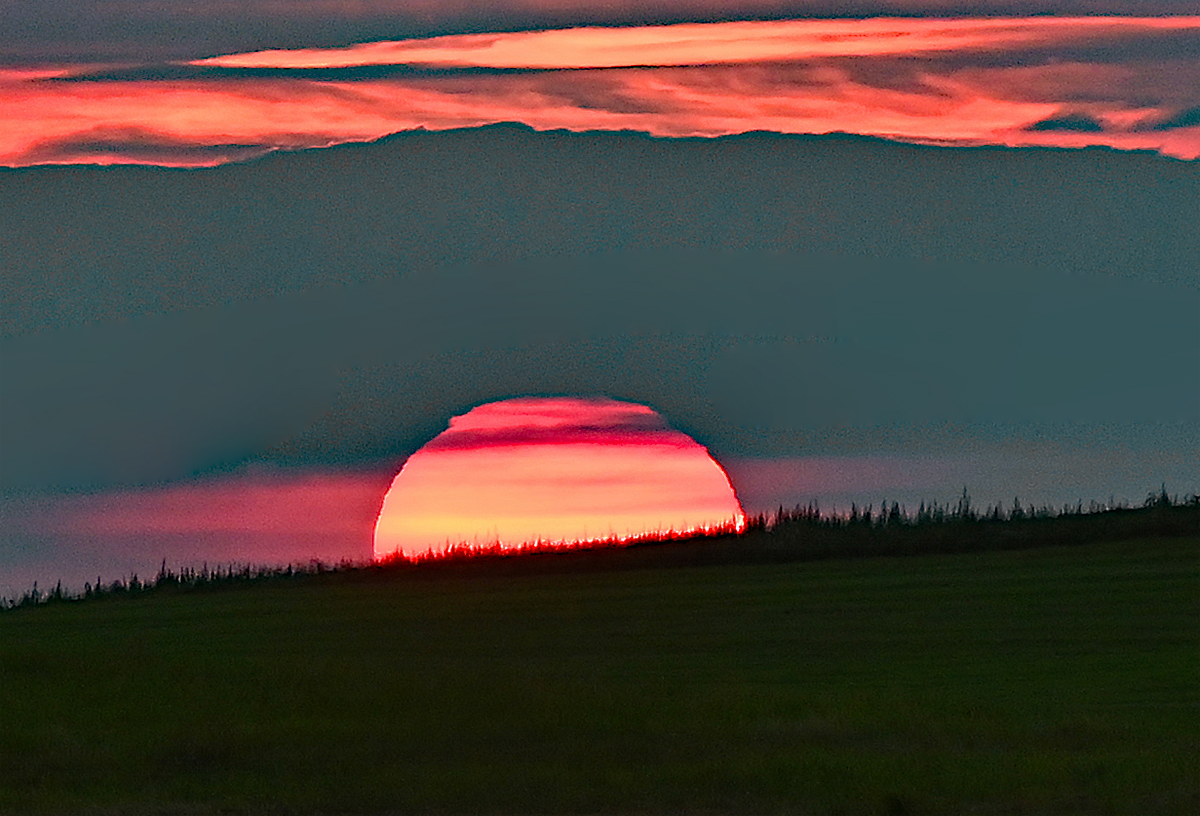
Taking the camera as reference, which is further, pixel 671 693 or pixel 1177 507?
pixel 1177 507

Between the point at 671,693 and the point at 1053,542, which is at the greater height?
the point at 1053,542

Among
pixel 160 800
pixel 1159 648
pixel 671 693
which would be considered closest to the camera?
pixel 160 800

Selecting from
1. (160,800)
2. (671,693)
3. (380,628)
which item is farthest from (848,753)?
(380,628)

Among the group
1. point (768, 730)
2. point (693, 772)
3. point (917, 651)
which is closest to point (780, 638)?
point (917, 651)

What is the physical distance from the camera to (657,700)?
21438 mm

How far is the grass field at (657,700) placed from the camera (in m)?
16.3

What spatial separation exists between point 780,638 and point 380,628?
9.25 meters

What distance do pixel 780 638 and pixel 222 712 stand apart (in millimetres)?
14226

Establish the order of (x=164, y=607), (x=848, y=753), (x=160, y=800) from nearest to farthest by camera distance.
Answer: (x=160, y=800), (x=848, y=753), (x=164, y=607)

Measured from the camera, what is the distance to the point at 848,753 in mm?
18531

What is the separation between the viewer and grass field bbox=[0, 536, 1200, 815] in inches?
642

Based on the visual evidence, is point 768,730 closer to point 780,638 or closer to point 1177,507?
point 780,638

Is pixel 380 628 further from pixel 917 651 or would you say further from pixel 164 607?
pixel 917 651

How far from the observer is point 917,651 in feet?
98.9
